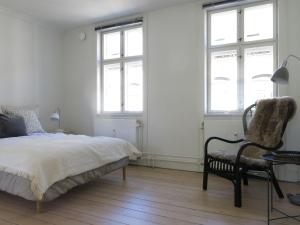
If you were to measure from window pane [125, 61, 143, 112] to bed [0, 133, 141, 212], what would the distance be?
1.52 metres

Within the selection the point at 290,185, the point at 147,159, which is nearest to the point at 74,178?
the point at 147,159

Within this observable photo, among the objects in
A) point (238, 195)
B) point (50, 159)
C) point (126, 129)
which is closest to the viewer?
point (50, 159)

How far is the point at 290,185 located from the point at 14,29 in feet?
15.5

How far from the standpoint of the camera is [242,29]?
358 cm

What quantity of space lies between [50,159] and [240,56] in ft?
9.28

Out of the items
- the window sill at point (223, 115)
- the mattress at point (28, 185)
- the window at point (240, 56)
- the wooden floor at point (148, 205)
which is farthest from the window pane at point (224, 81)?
the mattress at point (28, 185)

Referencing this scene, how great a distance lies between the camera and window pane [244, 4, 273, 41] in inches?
135

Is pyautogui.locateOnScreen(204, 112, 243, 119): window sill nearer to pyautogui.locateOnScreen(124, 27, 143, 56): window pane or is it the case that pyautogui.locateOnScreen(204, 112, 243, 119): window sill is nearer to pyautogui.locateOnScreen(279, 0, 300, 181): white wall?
pyautogui.locateOnScreen(279, 0, 300, 181): white wall

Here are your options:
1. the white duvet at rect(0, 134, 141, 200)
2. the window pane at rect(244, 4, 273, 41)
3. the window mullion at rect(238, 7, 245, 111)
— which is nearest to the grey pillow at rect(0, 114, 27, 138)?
the white duvet at rect(0, 134, 141, 200)

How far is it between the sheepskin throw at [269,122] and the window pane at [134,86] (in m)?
A: 1.94

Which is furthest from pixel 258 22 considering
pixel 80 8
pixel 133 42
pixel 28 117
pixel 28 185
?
pixel 28 117

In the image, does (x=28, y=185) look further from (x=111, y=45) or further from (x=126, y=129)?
(x=111, y=45)

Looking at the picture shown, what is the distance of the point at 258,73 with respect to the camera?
3500mm

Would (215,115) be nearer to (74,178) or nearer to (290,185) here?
(290,185)
